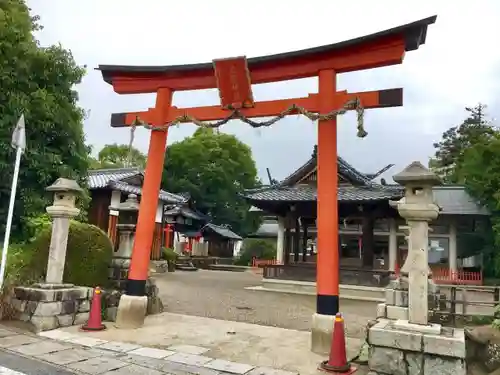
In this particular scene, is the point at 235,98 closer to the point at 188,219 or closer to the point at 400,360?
the point at 400,360

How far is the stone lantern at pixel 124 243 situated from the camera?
903 centimetres

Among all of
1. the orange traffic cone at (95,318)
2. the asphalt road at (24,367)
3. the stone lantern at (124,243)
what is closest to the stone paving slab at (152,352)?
the asphalt road at (24,367)

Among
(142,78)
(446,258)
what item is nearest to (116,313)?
(142,78)

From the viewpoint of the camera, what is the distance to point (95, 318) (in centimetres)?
741

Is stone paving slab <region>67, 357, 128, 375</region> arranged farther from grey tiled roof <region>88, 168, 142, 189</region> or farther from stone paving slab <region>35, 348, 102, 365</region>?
grey tiled roof <region>88, 168, 142, 189</region>

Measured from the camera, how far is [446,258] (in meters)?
24.5

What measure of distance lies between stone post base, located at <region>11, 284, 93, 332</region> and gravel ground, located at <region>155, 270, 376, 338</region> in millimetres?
2967

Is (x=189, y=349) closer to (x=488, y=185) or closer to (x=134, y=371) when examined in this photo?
(x=134, y=371)

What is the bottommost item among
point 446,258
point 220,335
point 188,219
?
point 220,335

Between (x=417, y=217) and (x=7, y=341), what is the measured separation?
21.3 ft

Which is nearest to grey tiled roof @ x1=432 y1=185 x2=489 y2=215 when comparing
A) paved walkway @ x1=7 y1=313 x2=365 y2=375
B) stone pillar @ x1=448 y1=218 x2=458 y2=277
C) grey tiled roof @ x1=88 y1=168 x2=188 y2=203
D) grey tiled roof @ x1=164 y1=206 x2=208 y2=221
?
stone pillar @ x1=448 y1=218 x2=458 y2=277

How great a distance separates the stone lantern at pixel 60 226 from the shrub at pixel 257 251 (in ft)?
84.8

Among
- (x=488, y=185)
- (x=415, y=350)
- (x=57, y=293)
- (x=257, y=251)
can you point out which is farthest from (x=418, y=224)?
(x=257, y=251)

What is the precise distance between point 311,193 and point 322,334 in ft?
43.2
